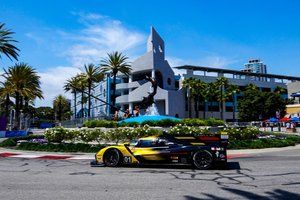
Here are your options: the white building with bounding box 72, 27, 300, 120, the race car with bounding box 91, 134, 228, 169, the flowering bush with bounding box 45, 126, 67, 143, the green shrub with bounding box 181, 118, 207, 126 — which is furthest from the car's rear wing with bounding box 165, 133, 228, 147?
the white building with bounding box 72, 27, 300, 120

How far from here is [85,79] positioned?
7225cm

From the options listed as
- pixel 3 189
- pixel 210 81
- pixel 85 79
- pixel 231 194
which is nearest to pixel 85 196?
pixel 3 189

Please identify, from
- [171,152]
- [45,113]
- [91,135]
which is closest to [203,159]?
[171,152]

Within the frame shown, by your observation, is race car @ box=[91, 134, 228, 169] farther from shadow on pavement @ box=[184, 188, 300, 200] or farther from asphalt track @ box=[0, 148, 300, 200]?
shadow on pavement @ box=[184, 188, 300, 200]

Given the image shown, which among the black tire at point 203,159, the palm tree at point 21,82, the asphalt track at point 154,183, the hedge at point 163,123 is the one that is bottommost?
the asphalt track at point 154,183

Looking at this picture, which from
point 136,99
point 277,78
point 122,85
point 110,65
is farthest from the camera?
point 277,78

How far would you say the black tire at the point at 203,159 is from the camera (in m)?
13.2

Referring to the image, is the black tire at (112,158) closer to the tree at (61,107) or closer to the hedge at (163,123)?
the hedge at (163,123)

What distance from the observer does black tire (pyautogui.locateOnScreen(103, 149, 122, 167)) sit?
14.0 metres

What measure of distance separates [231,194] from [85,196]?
3.32 meters

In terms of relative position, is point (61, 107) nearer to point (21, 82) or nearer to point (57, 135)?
point (21, 82)

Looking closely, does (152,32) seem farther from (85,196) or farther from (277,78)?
(85,196)

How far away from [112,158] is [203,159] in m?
3.52

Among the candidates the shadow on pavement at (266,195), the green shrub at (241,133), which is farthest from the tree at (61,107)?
the shadow on pavement at (266,195)
